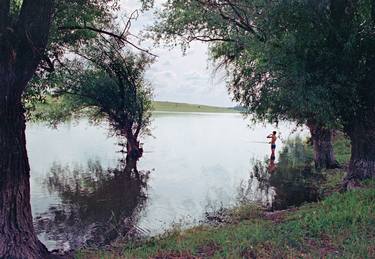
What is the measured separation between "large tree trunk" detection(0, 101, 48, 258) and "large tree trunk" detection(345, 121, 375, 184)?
13645 millimetres

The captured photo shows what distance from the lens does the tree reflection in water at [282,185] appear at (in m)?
20.1

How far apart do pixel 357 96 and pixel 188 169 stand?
20543 mm

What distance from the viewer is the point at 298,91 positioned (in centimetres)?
1514

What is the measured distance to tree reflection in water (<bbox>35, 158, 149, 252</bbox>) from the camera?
15.3 metres

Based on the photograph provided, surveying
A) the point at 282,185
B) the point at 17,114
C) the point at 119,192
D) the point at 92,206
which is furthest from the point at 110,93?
the point at 17,114

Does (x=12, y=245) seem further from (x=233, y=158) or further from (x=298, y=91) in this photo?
(x=233, y=158)

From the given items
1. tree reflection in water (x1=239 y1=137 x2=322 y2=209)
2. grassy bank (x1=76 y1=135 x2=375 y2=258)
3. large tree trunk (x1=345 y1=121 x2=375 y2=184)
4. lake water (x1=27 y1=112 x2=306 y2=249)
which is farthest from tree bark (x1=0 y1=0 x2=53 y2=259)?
large tree trunk (x1=345 y1=121 x2=375 y2=184)

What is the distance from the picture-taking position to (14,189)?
934cm

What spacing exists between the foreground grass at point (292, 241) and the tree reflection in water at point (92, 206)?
4024 millimetres

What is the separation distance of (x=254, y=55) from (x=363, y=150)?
275 inches

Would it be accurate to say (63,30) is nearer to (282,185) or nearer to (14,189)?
(14,189)

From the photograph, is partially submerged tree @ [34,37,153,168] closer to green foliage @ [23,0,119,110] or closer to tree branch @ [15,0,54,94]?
green foliage @ [23,0,119,110]

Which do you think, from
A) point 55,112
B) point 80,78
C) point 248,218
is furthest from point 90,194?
point 55,112

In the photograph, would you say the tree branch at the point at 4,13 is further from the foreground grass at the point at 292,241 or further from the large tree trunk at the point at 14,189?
the foreground grass at the point at 292,241
